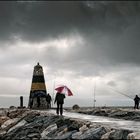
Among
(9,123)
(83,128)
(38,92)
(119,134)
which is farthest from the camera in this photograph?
(38,92)

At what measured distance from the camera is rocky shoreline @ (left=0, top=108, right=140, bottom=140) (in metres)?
18.4

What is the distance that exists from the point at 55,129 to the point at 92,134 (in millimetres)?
4110

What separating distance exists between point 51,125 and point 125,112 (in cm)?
1099

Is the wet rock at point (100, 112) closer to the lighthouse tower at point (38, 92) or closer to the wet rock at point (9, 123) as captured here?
the lighthouse tower at point (38, 92)

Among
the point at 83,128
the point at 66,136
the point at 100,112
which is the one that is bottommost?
the point at 66,136

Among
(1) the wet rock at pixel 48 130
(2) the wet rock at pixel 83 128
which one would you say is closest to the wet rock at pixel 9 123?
(1) the wet rock at pixel 48 130

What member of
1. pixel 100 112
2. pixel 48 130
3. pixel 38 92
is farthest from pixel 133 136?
pixel 38 92

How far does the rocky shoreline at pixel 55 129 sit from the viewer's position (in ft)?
60.3

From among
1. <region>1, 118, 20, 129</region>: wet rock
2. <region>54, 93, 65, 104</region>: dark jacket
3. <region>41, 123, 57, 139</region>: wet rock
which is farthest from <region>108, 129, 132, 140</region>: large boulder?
<region>1, 118, 20, 129</region>: wet rock

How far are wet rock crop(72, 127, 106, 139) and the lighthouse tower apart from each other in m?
20.7

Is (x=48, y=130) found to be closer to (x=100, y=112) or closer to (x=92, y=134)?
(x=92, y=134)

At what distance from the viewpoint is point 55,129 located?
22.6 meters

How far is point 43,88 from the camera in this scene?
40562 mm

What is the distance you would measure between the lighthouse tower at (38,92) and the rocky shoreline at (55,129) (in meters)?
9.07
